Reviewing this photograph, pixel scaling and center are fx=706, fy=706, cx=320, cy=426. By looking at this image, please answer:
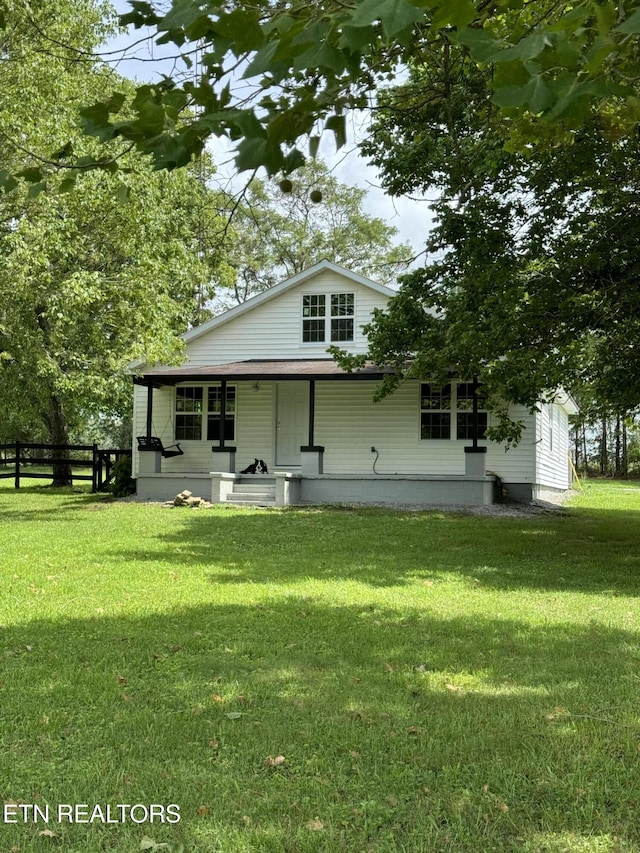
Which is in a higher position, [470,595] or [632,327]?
[632,327]

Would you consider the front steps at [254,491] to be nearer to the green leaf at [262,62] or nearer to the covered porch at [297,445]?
the covered porch at [297,445]

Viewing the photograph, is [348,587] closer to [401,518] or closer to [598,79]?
[598,79]

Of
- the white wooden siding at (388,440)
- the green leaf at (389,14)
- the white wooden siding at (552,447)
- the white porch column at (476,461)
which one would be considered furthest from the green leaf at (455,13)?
the white wooden siding at (388,440)

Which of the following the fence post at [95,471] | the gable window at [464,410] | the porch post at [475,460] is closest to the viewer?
the porch post at [475,460]

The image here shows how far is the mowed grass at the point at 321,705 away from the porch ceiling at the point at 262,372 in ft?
29.9

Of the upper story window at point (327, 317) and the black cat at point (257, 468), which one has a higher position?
the upper story window at point (327, 317)

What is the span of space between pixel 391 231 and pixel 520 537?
1093 inches

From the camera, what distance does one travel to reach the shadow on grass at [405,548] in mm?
7945

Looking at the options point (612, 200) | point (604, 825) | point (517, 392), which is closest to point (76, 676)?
point (604, 825)

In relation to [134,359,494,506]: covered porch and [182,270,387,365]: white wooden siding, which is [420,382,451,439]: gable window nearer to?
[134,359,494,506]: covered porch

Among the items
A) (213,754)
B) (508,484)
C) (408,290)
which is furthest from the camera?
(508,484)

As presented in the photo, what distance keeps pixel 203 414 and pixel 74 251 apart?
18.9 ft

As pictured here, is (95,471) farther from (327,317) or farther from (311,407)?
(327,317)

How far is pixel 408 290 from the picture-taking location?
1328 cm
